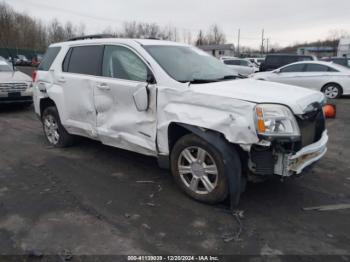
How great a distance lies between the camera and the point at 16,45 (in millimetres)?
52125

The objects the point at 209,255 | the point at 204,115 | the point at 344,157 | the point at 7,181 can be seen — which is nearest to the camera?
the point at 209,255

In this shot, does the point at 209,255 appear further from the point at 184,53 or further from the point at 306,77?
the point at 306,77

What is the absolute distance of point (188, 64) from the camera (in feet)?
13.8

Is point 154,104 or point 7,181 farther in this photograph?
point 7,181

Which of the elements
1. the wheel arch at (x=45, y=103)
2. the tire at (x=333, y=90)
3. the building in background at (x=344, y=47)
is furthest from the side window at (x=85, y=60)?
the building in background at (x=344, y=47)

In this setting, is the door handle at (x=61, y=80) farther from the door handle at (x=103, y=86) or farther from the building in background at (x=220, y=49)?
the building in background at (x=220, y=49)

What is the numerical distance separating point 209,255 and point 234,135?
3.80ft

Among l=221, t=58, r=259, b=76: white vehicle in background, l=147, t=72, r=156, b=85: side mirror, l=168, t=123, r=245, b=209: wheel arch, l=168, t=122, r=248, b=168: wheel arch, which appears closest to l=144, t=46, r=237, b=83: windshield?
l=147, t=72, r=156, b=85: side mirror

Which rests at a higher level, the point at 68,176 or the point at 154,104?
the point at 154,104

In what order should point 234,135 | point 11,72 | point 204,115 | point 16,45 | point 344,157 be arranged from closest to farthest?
1. point 234,135
2. point 204,115
3. point 344,157
4. point 11,72
5. point 16,45

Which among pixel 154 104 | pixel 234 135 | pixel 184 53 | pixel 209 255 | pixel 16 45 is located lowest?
pixel 209 255

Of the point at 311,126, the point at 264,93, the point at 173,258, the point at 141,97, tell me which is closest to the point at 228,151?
the point at 264,93

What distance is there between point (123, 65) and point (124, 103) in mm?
547

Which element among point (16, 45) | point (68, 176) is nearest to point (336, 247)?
point (68, 176)
